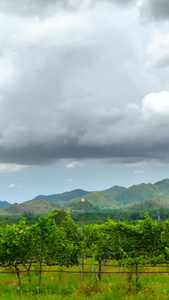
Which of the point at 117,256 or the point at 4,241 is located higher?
the point at 4,241

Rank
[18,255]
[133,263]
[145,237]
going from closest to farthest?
1. [133,263]
2. [18,255]
3. [145,237]

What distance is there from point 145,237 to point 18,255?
6764mm

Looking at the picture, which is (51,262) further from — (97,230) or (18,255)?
(97,230)

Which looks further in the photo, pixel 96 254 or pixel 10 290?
pixel 96 254

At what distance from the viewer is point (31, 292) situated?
13250 mm

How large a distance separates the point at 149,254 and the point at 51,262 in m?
5.27

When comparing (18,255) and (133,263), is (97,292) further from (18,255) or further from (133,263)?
(18,255)

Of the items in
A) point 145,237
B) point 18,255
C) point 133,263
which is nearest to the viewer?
point 133,263

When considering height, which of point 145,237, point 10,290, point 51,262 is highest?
point 145,237

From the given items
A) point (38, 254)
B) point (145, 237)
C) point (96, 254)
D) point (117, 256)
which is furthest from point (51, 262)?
point (145, 237)

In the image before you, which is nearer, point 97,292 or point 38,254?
point 97,292

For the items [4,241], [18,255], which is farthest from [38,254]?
[4,241]

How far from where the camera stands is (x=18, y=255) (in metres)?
14.9

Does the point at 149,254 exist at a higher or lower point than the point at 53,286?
higher
